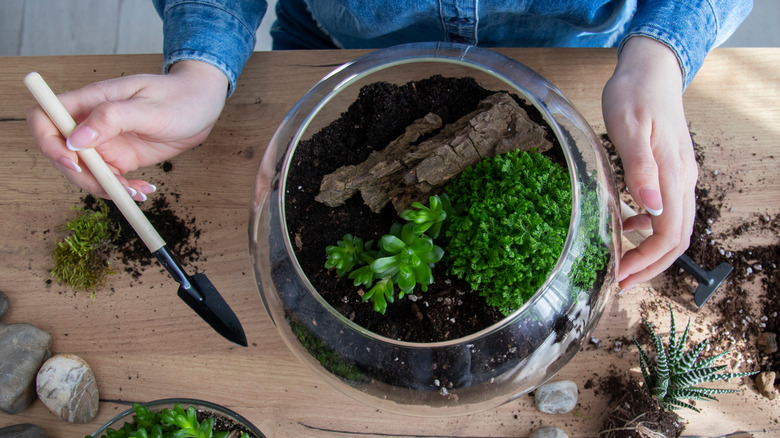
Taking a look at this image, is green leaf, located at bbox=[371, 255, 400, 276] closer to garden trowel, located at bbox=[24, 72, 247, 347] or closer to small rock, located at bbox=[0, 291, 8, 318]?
garden trowel, located at bbox=[24, 72, 247, 347]

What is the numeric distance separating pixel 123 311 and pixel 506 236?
76cm

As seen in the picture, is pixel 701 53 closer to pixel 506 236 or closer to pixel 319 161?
pixel 506 236

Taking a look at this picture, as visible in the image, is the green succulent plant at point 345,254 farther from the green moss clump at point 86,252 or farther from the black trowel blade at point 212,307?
the green moss clump at point 86,252

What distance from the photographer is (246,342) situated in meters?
0.94

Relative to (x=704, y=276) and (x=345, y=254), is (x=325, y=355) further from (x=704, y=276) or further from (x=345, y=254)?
(x=704, y=276)

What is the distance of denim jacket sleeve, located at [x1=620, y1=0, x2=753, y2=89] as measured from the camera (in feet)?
2.74

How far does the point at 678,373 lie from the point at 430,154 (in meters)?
0.62

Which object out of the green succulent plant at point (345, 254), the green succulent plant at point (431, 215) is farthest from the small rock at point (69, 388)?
the green succulent plant at point (431, 215)

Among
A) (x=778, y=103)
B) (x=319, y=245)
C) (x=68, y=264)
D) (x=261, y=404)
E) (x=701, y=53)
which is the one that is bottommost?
(x=261, y=404)

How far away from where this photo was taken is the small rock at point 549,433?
35.4 inches

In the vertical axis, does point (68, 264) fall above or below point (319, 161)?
below

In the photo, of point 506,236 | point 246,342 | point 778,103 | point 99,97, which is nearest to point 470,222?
point 506,236

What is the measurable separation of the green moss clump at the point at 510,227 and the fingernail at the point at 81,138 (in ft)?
1.85

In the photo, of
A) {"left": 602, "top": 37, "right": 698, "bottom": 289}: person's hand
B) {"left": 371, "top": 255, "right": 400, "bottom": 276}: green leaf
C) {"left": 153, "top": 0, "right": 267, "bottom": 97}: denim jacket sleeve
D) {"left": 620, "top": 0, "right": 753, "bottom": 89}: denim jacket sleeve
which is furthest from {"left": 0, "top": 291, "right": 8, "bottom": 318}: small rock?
{"left": 620, "top": 0, "right": 753, "bottom": 89}: denim jacket sleeve
